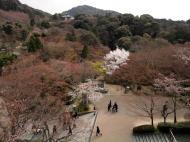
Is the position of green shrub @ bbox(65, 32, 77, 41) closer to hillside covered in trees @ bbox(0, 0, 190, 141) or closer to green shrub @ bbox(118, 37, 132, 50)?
hillside covered in trees @ bbox(0, 0, 190, 141)

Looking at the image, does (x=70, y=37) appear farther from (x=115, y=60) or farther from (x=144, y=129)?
(x=144, y=129)

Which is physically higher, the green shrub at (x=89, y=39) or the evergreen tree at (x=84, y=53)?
the green shrub at (x=89, y=39)

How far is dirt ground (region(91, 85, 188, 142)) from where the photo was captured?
22.8m

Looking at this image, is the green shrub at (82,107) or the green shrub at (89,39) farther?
the green shrub at (89,39)

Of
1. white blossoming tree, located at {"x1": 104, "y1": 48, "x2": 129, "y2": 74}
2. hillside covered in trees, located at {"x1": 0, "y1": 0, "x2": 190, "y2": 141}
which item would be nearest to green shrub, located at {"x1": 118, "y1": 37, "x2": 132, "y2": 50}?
hillside covered in trees, located at {"x1": 0, "y1": 0, "x2": 190, "y2": 141}

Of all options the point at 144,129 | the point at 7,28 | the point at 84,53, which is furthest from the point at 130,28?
the point at 144,129

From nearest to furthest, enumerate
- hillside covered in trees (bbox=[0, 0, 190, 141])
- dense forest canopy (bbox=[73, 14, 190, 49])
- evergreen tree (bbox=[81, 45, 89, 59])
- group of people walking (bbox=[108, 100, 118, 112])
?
hillside covered in trees (bbox=[0, 0, 190, 141]) → group of people walking (bbox=[108, 100, 118, 112]) → evergreen tree (bbox=[81, 45, 89, 59]) → dense forest canopy (bbox=[73, 14, 190, 49])

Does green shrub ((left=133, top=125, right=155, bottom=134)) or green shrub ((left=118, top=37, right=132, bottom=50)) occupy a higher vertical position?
green shrub ((left=118, top=37, right=132, bottom=50))

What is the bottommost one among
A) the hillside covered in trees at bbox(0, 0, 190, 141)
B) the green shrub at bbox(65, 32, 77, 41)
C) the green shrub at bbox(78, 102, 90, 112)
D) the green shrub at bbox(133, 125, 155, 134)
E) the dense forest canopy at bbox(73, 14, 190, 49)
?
the green shrub at bbox(133, 125, 155, 134)

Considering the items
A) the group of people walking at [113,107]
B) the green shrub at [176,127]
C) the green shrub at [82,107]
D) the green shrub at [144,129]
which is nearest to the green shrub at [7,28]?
the green shrub at [82,107]

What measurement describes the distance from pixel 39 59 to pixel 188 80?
49.4 ft

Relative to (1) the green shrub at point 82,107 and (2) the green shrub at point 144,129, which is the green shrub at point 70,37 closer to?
(1) the green shrub at point 82,107

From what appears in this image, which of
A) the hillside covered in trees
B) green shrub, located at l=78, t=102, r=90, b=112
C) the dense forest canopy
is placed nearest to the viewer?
the hillside covered in trees

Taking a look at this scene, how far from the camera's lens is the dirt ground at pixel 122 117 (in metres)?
22.8
